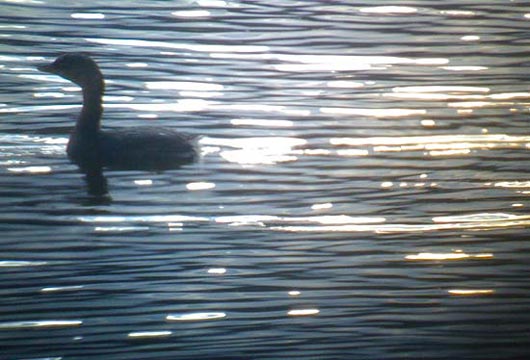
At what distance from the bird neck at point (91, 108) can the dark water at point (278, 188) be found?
35cm

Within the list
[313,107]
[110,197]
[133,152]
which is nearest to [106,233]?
[110,197]

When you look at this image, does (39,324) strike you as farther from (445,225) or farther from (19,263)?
(445,225)

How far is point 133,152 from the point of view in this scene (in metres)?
12.5

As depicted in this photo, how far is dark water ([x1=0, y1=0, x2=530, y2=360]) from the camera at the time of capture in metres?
8.48

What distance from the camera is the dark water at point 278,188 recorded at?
848 centimetres

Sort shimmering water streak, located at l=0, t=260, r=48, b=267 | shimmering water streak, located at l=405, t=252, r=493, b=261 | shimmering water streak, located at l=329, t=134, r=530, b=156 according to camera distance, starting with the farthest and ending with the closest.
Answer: shimmering water streak, located at l=329, t=134, r=530, b=156 → shimmering water streak, located at l=405, t=252, r=493, b=261 → shimmering water streak, located at l=0, t=260, r=48, b=267

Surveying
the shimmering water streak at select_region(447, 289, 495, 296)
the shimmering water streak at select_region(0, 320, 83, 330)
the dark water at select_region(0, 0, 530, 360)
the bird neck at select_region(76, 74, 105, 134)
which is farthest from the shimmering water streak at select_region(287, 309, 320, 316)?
the bird neck at select_region(76, 74, 105, 134)

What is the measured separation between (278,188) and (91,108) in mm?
2242

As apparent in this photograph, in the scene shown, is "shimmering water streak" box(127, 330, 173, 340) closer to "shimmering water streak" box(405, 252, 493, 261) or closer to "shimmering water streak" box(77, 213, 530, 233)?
"shimmering water streak" box(405, 252, 493, 261)

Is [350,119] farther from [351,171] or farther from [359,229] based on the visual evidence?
[359,229]

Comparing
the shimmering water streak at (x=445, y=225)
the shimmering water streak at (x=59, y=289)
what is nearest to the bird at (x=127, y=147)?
the shimmering water streak at (x=445, y=225)

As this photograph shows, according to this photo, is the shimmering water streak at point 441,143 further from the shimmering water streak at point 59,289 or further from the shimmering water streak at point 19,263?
the shimmering water streak at point 59,289

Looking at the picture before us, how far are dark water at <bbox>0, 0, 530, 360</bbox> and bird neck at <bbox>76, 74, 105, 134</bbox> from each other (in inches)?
13.7

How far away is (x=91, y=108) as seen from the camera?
1304cm
